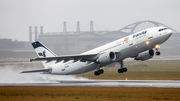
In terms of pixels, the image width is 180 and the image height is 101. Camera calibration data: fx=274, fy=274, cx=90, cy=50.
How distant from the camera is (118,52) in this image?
42.9 metres

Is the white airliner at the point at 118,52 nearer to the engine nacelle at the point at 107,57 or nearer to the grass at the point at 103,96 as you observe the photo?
the engine nacelle at the point at 107,57

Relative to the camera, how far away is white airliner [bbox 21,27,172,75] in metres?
39.7

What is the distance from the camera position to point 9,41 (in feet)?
563

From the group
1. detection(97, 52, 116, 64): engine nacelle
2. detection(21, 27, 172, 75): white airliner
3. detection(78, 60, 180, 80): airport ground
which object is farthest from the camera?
detection(78, 60, 180, 80): airport ground

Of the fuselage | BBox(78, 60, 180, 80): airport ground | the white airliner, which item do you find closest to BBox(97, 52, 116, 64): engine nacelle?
the white airliner

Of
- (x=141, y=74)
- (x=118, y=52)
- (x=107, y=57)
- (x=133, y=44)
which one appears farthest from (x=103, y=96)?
(x=141, y=74)

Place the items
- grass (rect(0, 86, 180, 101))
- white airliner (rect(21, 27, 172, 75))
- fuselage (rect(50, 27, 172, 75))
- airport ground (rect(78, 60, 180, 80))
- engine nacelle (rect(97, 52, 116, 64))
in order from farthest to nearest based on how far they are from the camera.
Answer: airport ground (rect(78, 60, 180, 80)) → engine nacelle (rect(97, 52, 116, 64)) → white airliner (rect(21, 27, 172, 75)) → fuselage (rect(50, 27, 172, 75)) → grass (rect(0, 86, 180, 101))

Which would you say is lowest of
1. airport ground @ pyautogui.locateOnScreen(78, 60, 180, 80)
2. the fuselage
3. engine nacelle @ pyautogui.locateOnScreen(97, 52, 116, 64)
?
airport ground @ pyautogui.locateOnScreen(78, 60, 180, 80)

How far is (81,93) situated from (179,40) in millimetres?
169166

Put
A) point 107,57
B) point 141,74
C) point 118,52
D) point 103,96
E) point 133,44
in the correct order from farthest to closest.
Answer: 1. point 141,74
2. point 118,52
3. point 107,57
4. point 133,44
5. point 103,96

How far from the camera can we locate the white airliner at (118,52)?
39.7 meters

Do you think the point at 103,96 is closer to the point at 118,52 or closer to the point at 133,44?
the point at 133,44

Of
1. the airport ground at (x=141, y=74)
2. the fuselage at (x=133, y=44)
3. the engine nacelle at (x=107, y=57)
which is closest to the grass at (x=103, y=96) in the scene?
the fuselage at (x=133, y=44)

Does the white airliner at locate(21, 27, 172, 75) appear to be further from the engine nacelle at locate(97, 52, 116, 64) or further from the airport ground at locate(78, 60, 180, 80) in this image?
the airport ground at locate(78, 60, 180, 80)
